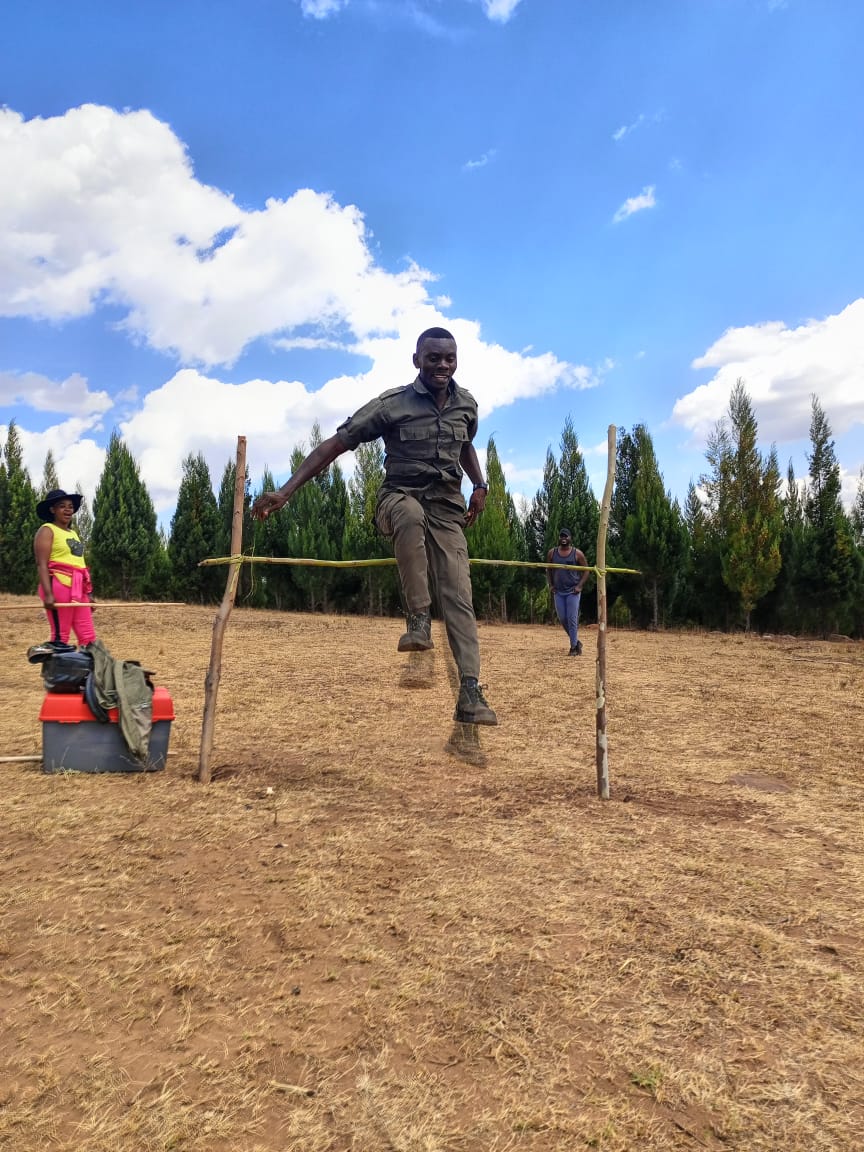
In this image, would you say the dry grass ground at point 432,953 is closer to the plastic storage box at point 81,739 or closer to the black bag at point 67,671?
the plastic storage box at point 81,739

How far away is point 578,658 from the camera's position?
11766 mm

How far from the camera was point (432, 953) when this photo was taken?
269cm

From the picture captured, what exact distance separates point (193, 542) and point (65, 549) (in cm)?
1974

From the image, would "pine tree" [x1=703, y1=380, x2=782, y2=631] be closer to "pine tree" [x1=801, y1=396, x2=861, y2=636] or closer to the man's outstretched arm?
"pine tree" [x1=801, y1=396, x2=861, y2=636]

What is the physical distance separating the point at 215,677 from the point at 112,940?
2.25 meters

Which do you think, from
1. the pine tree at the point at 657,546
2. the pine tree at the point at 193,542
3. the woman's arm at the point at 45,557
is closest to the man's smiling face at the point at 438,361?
the woman's arm at the point at 45,557

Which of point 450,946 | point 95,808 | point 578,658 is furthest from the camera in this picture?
point 578,658

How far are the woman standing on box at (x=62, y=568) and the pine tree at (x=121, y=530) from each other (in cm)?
2020

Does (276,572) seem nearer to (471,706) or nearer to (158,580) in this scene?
(158,580)

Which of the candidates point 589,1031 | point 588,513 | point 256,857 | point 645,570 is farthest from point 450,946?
point 588,513

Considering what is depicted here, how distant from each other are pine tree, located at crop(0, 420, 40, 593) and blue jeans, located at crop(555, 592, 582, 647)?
2042 cm

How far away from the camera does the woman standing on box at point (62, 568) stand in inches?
227

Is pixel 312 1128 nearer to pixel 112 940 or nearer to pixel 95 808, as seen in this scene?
pixel 112 940

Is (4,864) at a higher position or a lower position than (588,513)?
lower
